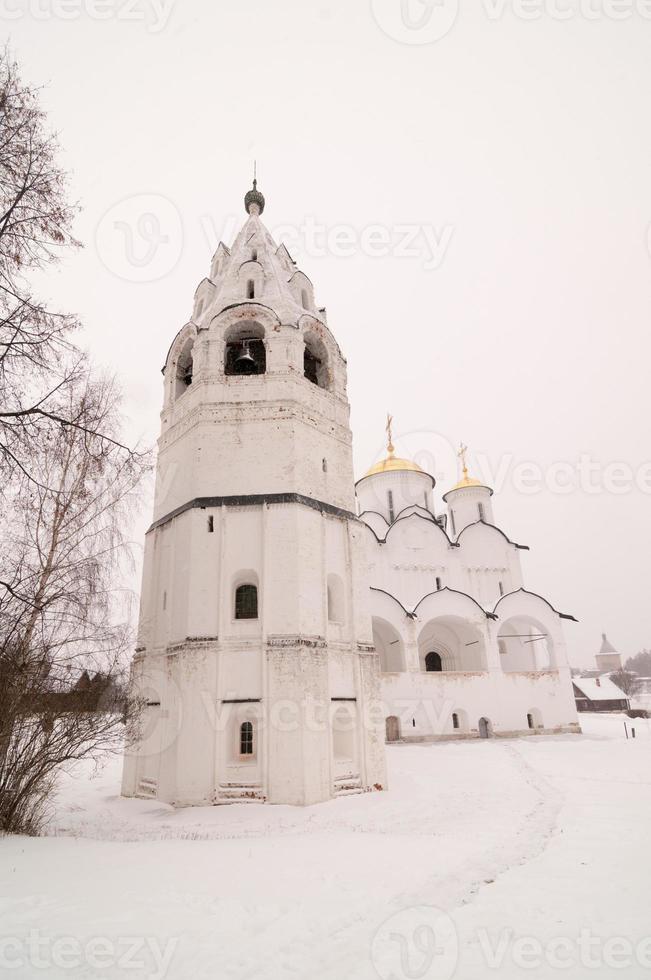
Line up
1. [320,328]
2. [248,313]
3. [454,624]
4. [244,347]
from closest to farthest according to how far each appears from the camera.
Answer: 1. [244,347]
2. [248,313]
3. [320,328]
4. [454,624]

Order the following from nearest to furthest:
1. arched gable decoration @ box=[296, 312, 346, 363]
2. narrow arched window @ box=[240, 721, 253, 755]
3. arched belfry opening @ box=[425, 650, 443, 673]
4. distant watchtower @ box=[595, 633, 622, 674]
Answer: narrow arched window @ box=[240, 721, 253, 755]
arched gable decoration @ box=[296, 312, 346, 363]
arched belfry opening @ box=[425, 650, 443, 673]
distant watchtower @ box=[595, 633, 622, 674]

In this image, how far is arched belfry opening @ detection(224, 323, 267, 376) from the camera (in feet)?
47.3

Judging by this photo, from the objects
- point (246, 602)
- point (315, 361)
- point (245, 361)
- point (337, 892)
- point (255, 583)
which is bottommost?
point (337, 892)

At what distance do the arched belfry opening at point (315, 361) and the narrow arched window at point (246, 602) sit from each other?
6139 millimetres

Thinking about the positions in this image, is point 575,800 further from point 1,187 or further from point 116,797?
point 1,187

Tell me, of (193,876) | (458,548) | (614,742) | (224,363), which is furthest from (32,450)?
(458,548)

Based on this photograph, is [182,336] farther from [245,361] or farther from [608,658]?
[608,658]

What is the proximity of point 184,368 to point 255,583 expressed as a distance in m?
7.02

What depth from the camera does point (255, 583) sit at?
39.5 feet

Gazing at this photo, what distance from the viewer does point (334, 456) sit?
13.9 m

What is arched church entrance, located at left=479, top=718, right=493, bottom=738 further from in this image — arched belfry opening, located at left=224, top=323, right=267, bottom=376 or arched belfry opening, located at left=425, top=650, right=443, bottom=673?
arched belfry opening, located at left=224, top=323, right=267, bottom=376

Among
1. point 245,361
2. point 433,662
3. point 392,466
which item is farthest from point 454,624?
point 245,361

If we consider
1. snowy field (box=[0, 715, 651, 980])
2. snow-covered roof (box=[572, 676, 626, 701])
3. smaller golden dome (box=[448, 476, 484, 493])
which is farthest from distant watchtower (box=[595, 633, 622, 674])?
snowy field (box=[0, 715, 651, 980])

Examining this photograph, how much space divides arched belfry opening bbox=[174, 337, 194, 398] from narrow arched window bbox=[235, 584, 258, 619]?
610 cm
